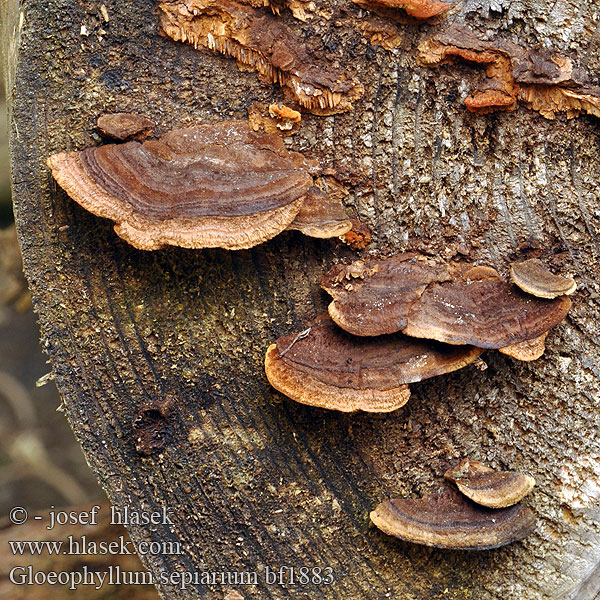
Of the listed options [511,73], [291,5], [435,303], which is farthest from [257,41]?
[435,303]

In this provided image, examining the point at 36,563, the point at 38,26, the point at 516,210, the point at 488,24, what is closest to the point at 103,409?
the point at 38,26

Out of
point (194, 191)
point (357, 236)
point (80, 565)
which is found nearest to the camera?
point (194, 191)

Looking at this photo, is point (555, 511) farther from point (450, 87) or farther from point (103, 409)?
point (103, 409)

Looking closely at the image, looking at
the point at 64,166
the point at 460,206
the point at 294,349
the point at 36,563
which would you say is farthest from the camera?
the point at 36,563

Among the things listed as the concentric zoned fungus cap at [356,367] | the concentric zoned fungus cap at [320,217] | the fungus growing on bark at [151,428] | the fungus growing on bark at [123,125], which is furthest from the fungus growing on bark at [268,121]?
the fungus growing on bark at [151,428]

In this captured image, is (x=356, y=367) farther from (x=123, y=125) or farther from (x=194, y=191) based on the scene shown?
(x=123, y=125)

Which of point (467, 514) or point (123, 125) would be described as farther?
point (467, 514)
